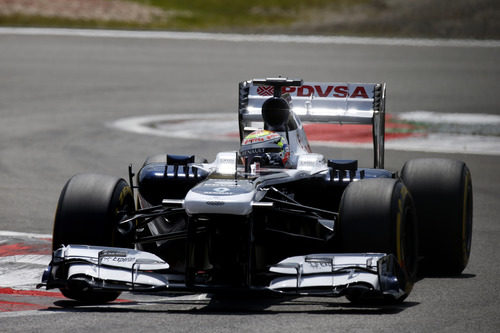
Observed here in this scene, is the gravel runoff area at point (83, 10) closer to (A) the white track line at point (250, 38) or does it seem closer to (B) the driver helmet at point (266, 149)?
(A) the white track line at point (250, 38)

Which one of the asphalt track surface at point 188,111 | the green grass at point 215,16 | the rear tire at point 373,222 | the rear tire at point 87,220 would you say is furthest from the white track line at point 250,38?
the rear tire at point 87,220

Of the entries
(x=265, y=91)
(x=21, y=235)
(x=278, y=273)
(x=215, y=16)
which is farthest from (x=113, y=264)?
(x=215, y=16)

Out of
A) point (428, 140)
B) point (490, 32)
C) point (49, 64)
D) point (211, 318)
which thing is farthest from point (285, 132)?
point (490, 32)

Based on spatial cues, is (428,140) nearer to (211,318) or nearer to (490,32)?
(211,318)

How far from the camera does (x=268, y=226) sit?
905 cm

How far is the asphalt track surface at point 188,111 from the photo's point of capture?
306 inches

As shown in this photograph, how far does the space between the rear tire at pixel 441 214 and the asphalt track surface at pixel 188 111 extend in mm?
280

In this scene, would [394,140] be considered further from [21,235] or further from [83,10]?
[83,10]

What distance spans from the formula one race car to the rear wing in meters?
0.95

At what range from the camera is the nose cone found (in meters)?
10.3

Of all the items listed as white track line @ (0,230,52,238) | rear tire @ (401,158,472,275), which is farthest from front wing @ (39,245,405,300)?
white track line @ (0,230,52,238)

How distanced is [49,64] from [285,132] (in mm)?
21877

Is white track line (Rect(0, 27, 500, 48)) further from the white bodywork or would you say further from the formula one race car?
the white bodywork

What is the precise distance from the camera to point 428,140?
61.9ft
